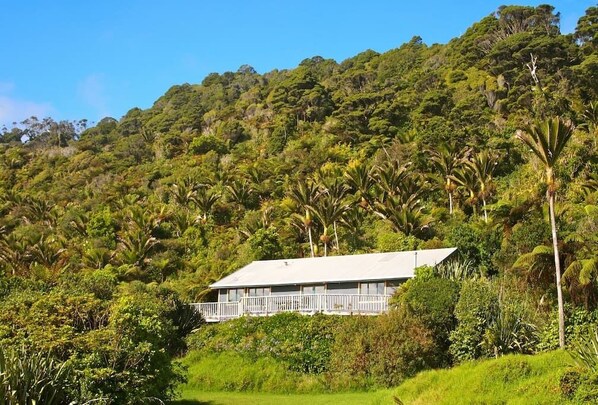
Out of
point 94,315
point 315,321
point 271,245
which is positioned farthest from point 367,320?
point 271,245

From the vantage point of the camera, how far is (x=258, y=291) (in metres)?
35.4

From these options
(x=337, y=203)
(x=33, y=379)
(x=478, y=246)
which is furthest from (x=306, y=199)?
(x=33, y=379)

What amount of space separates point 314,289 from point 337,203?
13610 millimetres

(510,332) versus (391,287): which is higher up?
(391,287)

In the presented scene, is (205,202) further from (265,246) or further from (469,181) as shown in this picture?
(469,181)

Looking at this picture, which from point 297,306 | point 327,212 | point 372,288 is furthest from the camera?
point 327,212

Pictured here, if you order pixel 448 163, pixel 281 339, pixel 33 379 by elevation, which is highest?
pixel 448 163

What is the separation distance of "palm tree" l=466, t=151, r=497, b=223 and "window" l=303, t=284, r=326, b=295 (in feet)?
61.1

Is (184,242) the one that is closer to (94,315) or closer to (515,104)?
(515,104)

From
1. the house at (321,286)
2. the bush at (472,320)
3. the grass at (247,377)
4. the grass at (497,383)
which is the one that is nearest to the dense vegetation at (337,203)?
the bush at (472,320)

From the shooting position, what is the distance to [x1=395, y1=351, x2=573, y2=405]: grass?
18.5 metres

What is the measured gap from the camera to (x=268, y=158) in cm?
7556

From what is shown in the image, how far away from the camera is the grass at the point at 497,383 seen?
18516 millimetres

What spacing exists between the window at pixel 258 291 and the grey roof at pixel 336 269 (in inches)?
15.3
